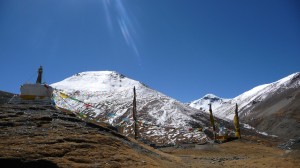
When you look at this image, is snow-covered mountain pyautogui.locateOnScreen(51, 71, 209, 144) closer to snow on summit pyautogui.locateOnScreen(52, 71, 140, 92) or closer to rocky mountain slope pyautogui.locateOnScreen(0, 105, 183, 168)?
snow on summit pyautogui.locateOnScreen(52, 71, 140, 92)

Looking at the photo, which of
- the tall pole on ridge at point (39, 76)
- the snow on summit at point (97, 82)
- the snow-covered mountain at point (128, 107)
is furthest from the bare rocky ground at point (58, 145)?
the snow on summit at point (97, 82)

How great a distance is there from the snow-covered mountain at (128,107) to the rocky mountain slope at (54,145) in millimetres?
47434

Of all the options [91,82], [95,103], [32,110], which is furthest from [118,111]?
[32,110]

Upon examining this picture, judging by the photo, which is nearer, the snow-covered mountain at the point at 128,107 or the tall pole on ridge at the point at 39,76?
the tall pole on ridge at the point at 39,76

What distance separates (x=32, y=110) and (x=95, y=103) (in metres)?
83.7

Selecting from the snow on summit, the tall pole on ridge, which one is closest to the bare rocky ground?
the tall pole on ridge

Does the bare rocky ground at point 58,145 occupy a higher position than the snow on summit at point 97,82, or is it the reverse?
the snow on summit at point 97,82

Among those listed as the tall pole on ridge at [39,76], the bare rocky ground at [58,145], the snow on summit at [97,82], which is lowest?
the bare rocky ground at [58,145]

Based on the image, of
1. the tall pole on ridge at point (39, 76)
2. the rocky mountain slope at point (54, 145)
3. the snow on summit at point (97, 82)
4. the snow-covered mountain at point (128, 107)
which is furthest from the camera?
the snow on summit at point (97, 82)

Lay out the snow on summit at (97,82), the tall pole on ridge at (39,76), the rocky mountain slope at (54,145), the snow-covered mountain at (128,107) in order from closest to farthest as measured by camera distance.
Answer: the rocky mountain slope at (54,145) → the tall pole on ridge at (39,76) → the snow-covered mountain at (128,107) → the snow on summit at (97,82)

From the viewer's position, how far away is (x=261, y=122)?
470 feet

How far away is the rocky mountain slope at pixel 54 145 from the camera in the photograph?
11.7m

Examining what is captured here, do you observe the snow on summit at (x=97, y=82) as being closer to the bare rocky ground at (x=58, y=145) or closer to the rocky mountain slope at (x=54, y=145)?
the bare rocky ground at (x=58, y=145)

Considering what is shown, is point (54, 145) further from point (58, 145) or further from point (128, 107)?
point (128, 107)
